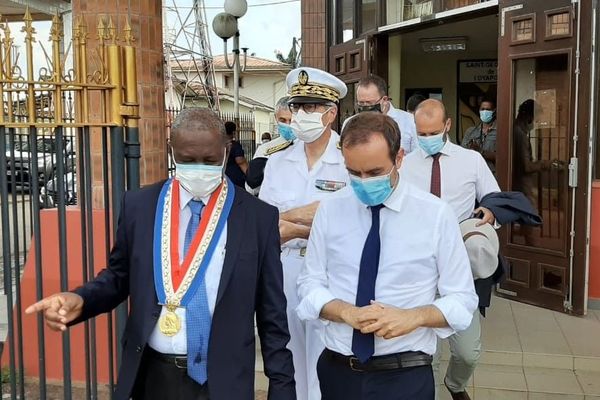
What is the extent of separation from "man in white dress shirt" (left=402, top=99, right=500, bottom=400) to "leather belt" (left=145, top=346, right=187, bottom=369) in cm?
191

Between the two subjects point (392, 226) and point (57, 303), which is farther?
point (392, 226)

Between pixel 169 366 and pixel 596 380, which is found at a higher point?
pixel 169 366

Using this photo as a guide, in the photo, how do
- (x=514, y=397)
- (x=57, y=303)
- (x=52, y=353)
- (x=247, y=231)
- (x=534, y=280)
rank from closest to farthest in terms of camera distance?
(x=57, y=303), (x=247, y=231), (x=514, y=397), (x=52, y=353), (x=534, y=280)

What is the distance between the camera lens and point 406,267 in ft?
7.69

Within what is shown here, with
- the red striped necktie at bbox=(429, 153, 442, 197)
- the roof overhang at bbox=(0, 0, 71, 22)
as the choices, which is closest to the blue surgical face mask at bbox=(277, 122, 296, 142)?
the red striped necktie at bbox=(429, 153, 442, 197)

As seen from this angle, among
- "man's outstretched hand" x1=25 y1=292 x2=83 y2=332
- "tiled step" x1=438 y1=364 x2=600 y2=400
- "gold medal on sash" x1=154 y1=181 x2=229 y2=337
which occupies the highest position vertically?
"gold medal on sash" x1=154 y1=181 x2=229 y2=337

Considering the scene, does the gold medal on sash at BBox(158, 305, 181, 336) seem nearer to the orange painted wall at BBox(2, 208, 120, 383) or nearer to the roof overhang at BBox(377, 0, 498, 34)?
the orange painted wall at BBox(2, 208, 120, 383)

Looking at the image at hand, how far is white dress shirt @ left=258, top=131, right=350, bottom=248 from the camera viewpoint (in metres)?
3.29

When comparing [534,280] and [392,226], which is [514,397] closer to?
[534,280]

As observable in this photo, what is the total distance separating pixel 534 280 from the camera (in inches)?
224

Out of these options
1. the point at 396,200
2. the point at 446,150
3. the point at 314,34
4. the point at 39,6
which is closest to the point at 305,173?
the point at 446,150

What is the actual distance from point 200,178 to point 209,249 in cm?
24

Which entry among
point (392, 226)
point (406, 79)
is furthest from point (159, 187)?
point (406, 79)

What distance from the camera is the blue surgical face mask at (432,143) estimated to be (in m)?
3.60
